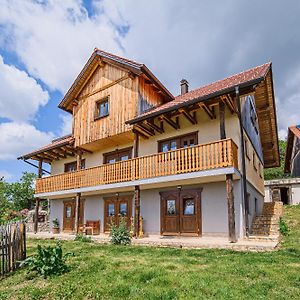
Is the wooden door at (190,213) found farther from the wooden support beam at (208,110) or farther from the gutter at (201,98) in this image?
the gutter at (201,98)

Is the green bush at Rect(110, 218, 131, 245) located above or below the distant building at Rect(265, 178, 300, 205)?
below

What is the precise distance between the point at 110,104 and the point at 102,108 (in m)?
1.02

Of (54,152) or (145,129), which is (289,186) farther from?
(54,152)

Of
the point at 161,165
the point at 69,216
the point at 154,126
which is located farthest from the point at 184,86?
the point at 69,216

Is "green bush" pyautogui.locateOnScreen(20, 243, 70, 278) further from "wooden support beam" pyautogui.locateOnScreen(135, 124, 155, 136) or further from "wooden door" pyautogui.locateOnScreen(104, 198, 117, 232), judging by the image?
"wooden door" pyautogui.locateOnScreen(104, 198, 117, 232)

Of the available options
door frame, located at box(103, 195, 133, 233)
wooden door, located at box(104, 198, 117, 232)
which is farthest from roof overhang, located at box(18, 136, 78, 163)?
wooden door, located at box(104, 198, 117, 232)

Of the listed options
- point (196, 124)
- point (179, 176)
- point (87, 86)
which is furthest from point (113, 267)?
point (87, 86)

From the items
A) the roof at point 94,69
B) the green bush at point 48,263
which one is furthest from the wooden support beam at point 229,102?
the green bush at point 48,263

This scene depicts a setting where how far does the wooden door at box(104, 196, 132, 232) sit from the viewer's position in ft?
49.9

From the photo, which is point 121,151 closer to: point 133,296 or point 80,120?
point 80,120

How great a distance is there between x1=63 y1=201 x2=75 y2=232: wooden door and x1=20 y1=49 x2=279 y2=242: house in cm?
6

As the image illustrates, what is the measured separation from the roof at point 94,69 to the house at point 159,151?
58 millimetres

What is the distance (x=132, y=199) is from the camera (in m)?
15.1

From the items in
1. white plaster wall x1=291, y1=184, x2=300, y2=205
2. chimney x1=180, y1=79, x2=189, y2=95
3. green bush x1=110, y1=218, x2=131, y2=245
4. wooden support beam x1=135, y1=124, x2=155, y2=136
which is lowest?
green bush x1=110, y1=218, x2=131, y2=245
